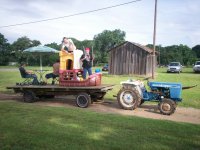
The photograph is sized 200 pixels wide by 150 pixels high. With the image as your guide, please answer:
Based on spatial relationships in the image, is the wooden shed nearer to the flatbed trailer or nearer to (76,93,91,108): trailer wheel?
the flatbed trailer

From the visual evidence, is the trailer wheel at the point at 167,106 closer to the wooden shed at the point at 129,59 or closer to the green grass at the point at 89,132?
the green grass at the point at 89,132

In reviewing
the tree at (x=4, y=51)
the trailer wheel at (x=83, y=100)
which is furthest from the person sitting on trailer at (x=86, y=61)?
the tree at (x=4, y=51)

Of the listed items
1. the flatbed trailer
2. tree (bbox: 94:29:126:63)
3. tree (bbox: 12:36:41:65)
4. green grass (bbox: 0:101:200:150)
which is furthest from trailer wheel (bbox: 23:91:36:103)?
tree (bbox: 94:29:126:63)

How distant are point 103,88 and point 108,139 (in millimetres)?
4623

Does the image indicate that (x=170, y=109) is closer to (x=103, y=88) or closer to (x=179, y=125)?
(x=179, y=125)

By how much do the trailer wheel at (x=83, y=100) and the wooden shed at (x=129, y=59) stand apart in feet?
72.6

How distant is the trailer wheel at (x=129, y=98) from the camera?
442 inches

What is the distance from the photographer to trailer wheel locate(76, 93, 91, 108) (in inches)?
464

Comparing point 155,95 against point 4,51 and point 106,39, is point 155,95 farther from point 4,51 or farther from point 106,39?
point 106,39

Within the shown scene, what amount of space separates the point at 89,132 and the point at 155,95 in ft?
14.1

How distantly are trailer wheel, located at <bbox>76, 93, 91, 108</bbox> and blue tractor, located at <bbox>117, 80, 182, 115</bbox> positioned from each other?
1.30 meters

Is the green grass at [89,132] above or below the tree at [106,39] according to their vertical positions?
below

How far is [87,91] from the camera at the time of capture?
39.2ft

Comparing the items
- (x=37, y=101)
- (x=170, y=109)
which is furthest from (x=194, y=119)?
(x=37, y=101)
